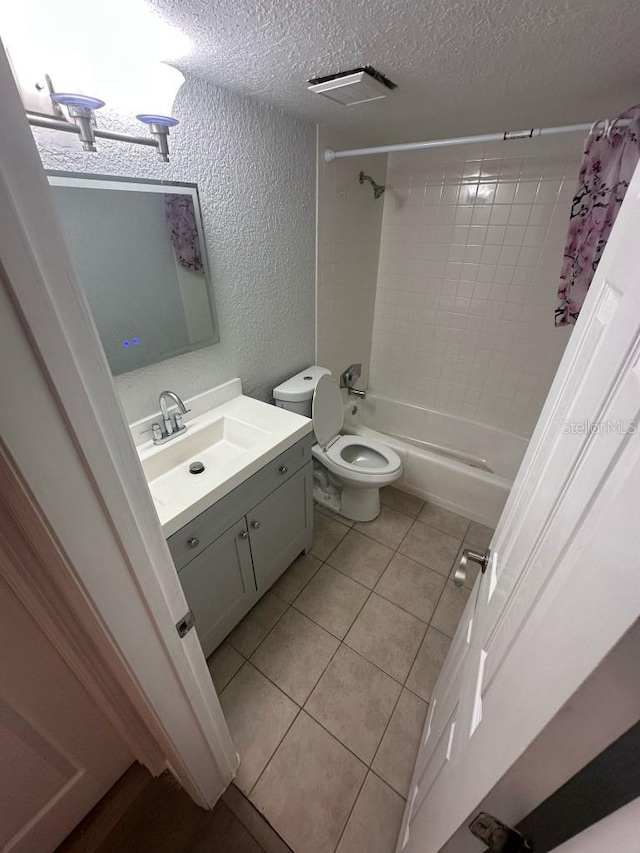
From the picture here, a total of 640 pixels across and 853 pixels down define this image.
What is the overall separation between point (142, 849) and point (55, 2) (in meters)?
2.13

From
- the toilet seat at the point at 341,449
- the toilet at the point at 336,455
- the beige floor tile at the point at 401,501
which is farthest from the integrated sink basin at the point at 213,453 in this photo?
the beige floor tile at the point at 401,501

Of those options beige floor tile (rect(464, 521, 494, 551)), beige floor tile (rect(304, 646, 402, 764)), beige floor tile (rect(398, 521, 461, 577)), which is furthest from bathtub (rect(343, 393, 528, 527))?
beige floor tile (rect(304, 646, 402, 764))

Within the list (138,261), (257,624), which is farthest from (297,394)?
(257,624)

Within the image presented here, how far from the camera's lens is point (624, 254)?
0.41 meters

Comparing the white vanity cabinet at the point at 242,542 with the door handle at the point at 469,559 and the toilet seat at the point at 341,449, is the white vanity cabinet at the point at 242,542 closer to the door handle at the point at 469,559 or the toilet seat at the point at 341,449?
the toilet seat at the point at 341,449

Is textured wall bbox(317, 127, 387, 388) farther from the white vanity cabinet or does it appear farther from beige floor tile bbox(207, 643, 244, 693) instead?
beige floor tile bbox(207, 643, 244, 693)

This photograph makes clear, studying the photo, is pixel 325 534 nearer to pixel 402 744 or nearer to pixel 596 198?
pixel 402 744

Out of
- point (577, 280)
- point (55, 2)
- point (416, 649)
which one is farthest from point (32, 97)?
point (416, 649)

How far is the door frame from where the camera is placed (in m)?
0.32

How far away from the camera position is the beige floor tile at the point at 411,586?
1607mm

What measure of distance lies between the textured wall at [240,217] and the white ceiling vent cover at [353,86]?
33cm

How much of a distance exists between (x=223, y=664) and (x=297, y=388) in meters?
1.27

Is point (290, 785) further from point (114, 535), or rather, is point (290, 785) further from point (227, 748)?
point (114, 535)

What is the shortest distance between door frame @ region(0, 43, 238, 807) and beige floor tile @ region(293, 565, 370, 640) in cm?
88
